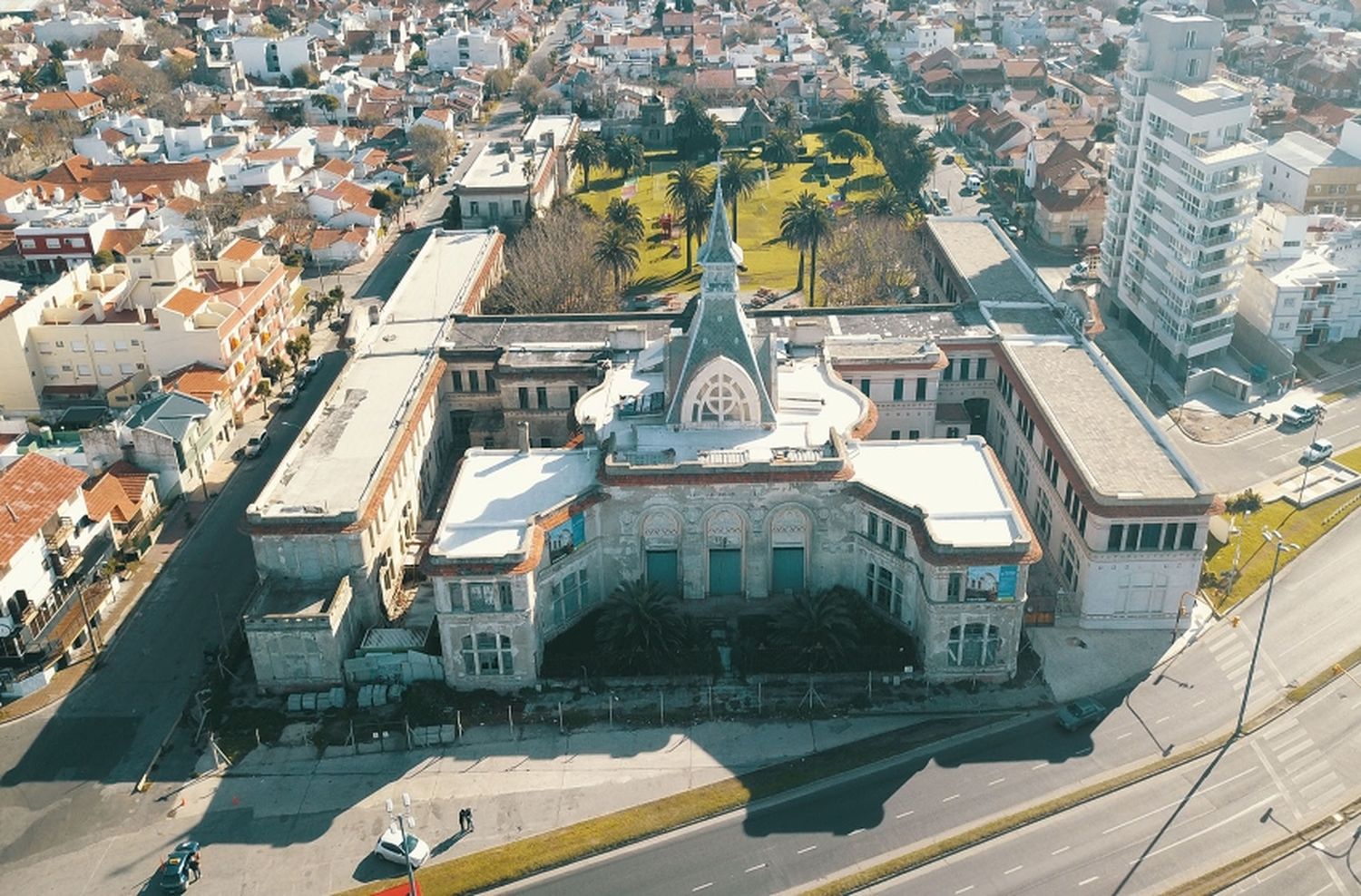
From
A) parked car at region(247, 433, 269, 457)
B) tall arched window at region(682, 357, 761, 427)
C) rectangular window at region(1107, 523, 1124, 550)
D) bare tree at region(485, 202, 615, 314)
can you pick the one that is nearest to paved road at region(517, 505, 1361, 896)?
rectangular window at region(1107, 523, 1124, 550)

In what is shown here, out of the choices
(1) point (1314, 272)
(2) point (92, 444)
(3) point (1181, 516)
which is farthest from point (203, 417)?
(1) point (1314, 272)

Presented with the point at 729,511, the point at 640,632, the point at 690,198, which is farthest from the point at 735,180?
the point at 640,632

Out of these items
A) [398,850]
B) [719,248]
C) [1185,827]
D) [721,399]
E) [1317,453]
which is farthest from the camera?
[1317,453]

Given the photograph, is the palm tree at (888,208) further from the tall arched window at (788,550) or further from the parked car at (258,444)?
the parked car at (258,444)

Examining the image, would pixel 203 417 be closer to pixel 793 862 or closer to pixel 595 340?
pixel 595 340

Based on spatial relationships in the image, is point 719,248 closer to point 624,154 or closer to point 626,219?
point 626,219

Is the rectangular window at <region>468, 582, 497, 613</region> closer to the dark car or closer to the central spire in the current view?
the dark car

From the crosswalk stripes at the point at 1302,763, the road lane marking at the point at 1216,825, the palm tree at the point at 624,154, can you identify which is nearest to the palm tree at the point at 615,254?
the palm tree at the point at 624,154
